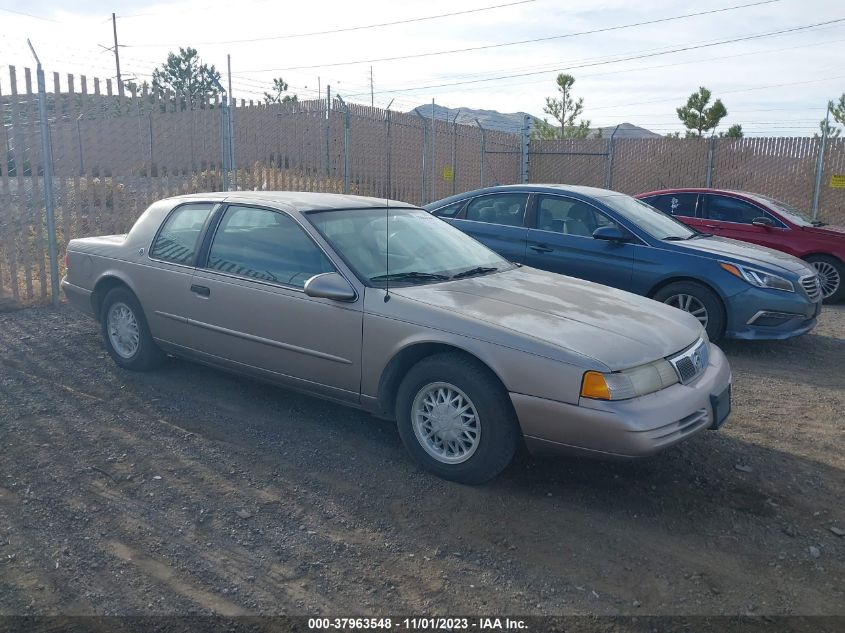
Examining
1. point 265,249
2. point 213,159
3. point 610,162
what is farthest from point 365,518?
point 610,162

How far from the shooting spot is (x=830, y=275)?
388 inches

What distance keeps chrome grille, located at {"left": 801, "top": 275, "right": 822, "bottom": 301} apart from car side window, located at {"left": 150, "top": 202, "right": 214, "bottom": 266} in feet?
18.1

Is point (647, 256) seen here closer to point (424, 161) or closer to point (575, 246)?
point (575, 246)

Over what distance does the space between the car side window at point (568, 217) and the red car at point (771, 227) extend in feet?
10.3

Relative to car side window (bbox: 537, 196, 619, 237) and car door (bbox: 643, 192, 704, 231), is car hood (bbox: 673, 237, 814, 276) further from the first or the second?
car door (bbox: 643, 192, 704, 231)

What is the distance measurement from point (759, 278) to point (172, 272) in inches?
204

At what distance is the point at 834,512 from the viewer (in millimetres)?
3785

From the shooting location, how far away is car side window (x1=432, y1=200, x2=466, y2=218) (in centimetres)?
850

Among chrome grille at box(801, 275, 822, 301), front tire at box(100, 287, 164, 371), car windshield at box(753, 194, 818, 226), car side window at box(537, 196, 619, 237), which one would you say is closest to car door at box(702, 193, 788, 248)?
car windshield at box(753, 194, 818, 226)

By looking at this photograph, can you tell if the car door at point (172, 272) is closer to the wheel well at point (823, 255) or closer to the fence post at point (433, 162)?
the wheel well at point (823, 255)

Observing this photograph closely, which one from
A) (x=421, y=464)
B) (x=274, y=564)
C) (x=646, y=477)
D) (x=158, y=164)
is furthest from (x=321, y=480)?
(x=158, y=164)

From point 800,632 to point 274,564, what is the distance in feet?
7.09

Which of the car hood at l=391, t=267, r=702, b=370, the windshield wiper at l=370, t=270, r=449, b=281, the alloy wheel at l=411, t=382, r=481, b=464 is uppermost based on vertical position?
the windshield wiper at l=370, t=270, r=449, b=281

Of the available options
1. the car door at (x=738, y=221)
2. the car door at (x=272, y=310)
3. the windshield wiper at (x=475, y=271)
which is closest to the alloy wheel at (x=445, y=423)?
the car door at (x=272, y=310)
